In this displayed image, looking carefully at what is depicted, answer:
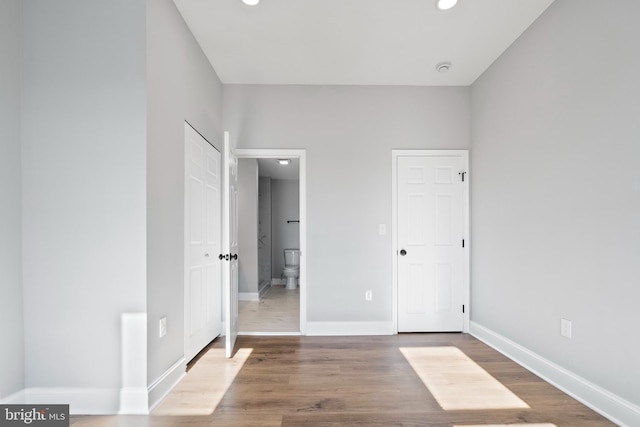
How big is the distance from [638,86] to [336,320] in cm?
309

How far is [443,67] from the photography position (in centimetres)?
327

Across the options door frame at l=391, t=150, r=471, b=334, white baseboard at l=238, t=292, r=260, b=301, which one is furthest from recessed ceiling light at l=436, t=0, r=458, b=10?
white baseboard at l=238, t=292, r=260, b=301

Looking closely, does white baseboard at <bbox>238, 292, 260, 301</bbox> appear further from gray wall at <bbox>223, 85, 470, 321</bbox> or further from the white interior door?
gray wall at <bbox>223, 85, 470, 321</bbox>

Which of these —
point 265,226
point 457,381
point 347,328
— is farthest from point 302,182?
point 265,226

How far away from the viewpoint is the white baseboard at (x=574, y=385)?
1834 mm

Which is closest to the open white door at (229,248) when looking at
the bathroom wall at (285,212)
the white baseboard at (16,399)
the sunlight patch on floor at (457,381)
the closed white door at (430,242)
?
the white baseboard at (16,399)

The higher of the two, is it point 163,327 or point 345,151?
point 345,151

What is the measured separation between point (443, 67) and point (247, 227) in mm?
3728

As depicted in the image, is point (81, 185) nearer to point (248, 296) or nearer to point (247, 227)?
point (247, 227)

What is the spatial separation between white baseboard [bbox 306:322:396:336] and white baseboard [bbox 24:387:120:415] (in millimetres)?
1952

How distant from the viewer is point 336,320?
3578 millimetres

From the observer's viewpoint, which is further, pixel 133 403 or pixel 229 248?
pixel 229 248

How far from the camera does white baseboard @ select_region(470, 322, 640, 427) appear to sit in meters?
1.83

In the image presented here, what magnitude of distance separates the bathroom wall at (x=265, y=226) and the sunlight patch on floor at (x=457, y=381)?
13.5 feet
